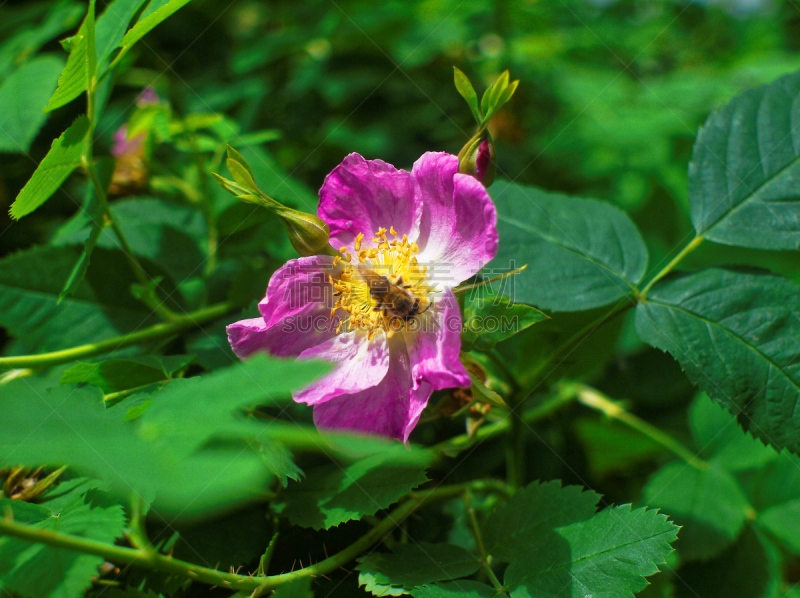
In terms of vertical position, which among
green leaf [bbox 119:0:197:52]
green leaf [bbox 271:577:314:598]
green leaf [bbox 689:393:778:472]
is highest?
green leaf [bbox 119:0:197:52]

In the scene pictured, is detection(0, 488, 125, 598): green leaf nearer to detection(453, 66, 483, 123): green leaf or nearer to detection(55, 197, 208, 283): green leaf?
detection(55, 197, 208, 283): green leaf

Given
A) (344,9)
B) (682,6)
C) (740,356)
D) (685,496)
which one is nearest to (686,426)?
(685,496)

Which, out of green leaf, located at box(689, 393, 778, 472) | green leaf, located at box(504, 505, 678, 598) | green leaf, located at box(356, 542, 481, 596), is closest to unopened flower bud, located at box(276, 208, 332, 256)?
green leaf, located at box(356, 542, 481, 596)

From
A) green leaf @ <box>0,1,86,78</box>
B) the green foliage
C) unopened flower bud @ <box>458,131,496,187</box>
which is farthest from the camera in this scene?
green leaf @ <box>0,1,86,78</box>

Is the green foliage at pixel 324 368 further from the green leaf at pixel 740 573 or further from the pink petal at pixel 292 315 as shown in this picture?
the pink petal at pixel 292 315

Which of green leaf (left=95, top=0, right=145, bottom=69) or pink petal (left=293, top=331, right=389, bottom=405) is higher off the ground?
green leaf (left=95, top=0, right=145, bottom=69)

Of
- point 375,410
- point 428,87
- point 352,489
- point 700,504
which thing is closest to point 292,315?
point 375,410

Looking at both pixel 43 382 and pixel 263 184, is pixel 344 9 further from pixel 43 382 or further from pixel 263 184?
pixel 43 382
